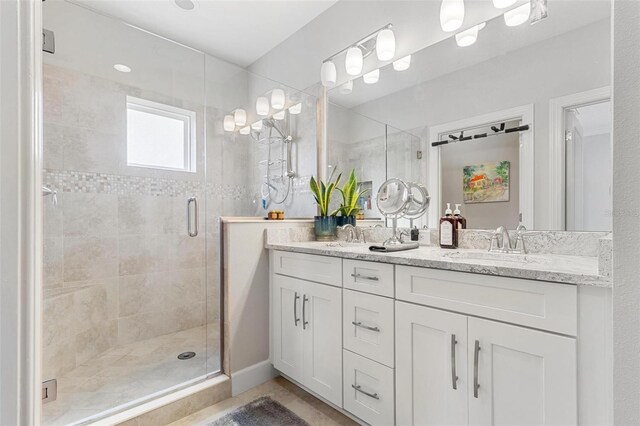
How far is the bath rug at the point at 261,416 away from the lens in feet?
4.83

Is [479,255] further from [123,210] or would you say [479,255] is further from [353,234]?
[123,210]

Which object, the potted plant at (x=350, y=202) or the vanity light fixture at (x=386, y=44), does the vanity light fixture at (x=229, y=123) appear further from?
the vanity light fixture at (x=386, y=44)

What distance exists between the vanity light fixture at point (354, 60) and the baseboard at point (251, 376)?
79.0 inches

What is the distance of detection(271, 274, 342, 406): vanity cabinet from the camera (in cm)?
147

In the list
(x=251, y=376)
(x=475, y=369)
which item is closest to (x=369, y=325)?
(x=475, y=369)

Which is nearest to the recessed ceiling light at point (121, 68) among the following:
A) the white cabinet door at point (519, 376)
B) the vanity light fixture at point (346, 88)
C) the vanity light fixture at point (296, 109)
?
the vanity light fixture at point (296, 109)

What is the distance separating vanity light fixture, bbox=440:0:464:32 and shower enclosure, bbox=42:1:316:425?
108 centimetres

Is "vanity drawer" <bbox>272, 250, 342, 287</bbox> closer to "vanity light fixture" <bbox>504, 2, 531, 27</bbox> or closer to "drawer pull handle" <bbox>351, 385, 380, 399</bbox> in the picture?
"drawer pull handle" <bbox>351, 385, 380, 399</bbox>

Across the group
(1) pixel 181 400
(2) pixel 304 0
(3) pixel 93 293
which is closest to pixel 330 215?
(1) pixel 181 400

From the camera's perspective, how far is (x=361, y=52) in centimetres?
204

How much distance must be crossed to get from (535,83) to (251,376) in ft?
7.06

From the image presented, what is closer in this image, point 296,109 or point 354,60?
point 354,60

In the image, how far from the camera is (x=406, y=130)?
1.84 metres

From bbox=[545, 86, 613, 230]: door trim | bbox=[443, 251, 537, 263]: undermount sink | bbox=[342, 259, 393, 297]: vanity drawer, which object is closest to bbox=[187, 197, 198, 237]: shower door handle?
bbox=[342, 259, 393, 297]: vanity drawer
